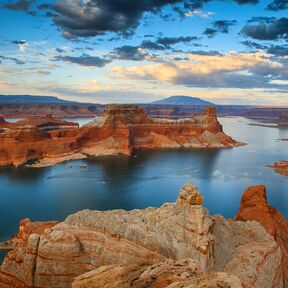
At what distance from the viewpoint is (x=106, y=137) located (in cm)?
8150

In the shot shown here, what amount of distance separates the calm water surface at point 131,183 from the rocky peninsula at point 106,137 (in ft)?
16.0

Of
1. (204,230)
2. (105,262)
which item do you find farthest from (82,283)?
(204,230)

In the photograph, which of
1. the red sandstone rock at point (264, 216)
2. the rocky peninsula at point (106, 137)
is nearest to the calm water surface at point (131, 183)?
the rocky peninsula at point (106, 137)

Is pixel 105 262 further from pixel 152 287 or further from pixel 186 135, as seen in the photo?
pixel 186 135

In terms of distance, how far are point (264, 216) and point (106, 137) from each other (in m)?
59.3

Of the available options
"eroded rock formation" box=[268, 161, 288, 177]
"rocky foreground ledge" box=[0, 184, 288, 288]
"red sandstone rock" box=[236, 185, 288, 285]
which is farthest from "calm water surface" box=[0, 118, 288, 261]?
"rocky foreground ledge" box=[0, 184, 288, 288]

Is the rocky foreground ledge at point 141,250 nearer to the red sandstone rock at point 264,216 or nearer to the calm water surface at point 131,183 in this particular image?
the red sandstone rock at point 264,216

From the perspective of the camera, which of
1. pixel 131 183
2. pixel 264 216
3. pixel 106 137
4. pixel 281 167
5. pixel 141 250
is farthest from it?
pixel 106 137

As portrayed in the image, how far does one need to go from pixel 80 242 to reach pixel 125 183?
3631cm

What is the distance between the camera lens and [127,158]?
241 ft

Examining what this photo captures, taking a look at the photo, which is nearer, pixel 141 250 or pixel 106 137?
pixel 141 250

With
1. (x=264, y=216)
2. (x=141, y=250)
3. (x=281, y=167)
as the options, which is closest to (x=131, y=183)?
(x=264, y=216)

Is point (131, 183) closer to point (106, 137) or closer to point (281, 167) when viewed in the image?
point (281, 167)

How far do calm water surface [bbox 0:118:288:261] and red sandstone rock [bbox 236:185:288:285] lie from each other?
10540 mm
